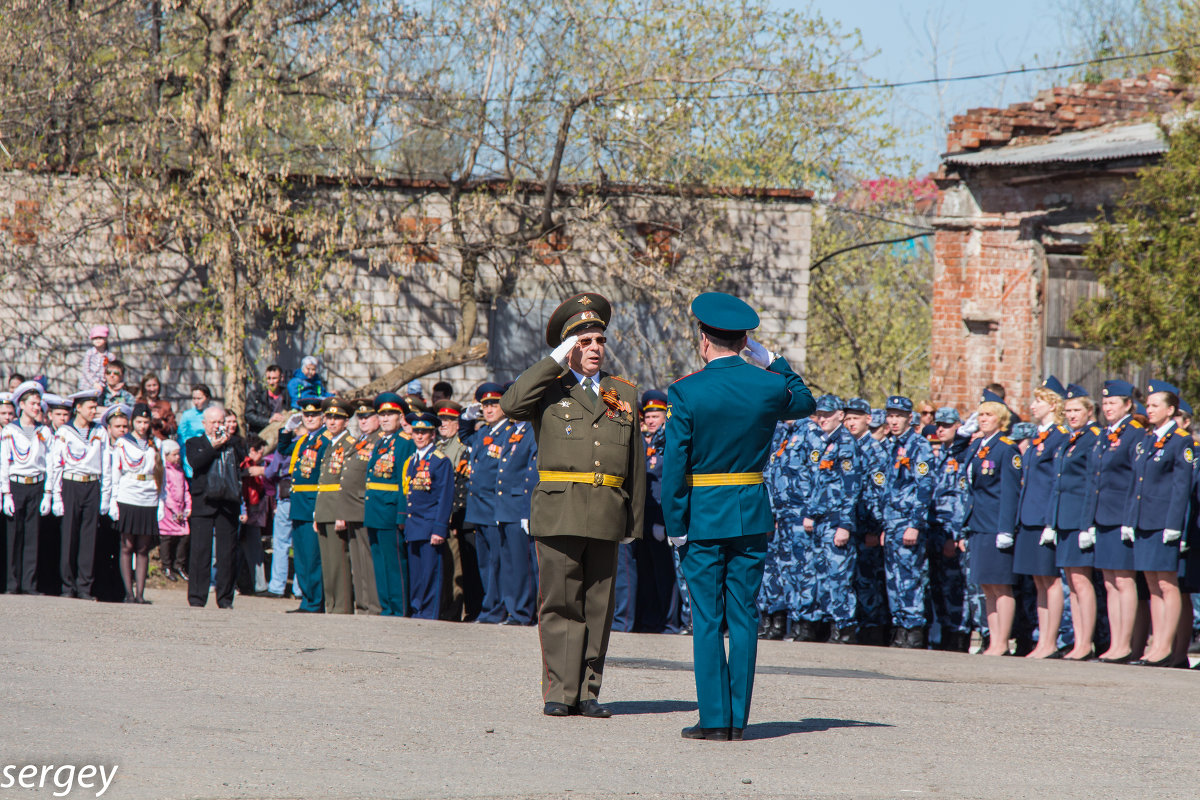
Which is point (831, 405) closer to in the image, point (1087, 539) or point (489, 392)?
point (1087, 539)

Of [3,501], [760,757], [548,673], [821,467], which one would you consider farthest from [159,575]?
[760,757]

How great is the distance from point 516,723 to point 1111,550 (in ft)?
19.7

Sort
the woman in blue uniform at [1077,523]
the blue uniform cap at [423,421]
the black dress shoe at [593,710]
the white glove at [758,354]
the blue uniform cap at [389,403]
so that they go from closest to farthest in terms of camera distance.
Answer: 1. the white glove at [758,354]
2. the black dress shoe at [593,710]
3. the woman in blue uniform at [1077,523]
4. the blue uniform cap at [423,421]
5. the blue uniform cap at [389,403]

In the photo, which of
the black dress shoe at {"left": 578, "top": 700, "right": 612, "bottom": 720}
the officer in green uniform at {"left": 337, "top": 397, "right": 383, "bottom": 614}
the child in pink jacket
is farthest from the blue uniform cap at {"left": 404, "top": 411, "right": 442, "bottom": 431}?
the black dress shoe at {"left": 578, "top": 700, "right": 612, "bottom": 720}

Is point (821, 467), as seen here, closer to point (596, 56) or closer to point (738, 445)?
point (738, 445)

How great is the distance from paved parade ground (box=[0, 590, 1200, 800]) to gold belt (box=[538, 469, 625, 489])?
113 cm

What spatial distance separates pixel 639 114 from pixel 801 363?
4.22 m

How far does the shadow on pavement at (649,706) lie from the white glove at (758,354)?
6.10ft

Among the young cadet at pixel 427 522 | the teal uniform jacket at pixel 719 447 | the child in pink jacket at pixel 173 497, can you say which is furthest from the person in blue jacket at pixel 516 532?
the teal uniform jacket at pixel 719 447

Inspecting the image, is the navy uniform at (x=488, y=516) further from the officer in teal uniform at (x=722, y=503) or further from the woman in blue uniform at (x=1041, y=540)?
the officer in teal uniform at (x=722, y=503)

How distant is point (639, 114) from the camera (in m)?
19.7

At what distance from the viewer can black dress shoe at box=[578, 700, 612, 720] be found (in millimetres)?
6641

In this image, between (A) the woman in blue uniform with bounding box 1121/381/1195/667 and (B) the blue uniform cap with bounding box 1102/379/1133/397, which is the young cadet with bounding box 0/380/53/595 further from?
(A) the woman in blue uniform with bounding box 1121/381/1195/667

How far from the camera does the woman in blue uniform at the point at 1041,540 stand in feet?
36.3
